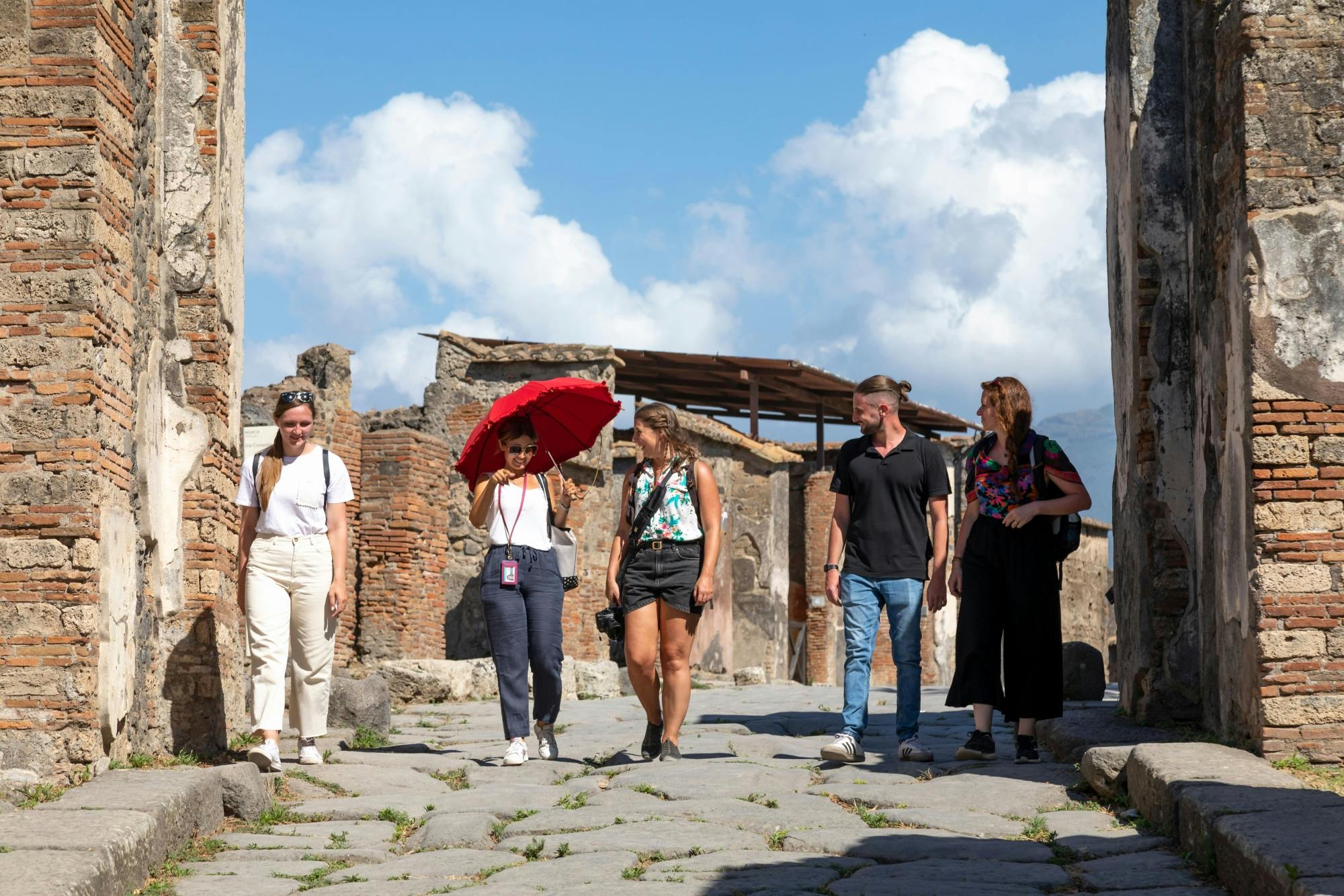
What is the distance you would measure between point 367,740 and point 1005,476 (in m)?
4.01

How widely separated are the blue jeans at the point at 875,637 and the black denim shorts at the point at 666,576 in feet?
2.56

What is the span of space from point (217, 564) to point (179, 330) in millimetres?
1252

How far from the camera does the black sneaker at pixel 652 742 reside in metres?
7.94

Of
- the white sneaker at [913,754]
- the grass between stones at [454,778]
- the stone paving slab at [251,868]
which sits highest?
the white sneaker at [913,754]

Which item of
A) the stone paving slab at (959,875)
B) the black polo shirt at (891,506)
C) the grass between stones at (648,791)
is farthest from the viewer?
the black polo shirt at (891,506)

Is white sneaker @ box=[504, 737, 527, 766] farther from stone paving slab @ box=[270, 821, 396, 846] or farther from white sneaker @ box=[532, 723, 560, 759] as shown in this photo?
stone paving slab @ box=[270, 821, 396, 846]

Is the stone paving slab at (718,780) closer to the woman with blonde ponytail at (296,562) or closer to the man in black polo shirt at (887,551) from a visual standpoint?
the man in black polo shirt at (887,551)

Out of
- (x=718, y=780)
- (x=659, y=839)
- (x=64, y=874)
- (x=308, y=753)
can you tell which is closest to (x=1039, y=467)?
(x=718, y=780)

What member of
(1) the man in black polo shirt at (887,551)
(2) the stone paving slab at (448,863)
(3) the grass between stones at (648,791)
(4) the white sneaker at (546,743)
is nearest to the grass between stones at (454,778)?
(4) the white sneaker at (546,743)

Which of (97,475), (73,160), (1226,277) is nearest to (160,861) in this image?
(97,475)

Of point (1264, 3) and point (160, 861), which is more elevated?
point (1264, 3)

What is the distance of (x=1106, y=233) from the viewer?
391 inches

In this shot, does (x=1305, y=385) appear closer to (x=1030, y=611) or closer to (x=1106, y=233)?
(x=1030, y=611)

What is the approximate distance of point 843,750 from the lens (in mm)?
7520
